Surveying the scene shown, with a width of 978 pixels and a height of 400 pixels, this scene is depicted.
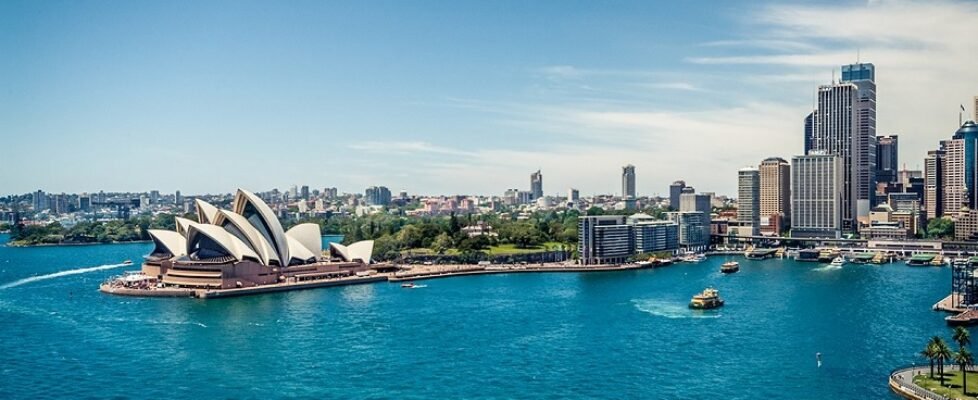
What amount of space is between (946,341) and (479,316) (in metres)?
12.4

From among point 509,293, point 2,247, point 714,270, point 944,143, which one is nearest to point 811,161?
point 944,143

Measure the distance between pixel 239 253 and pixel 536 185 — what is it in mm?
116913

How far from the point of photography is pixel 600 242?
4472 cm

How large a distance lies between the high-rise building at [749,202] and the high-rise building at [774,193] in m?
1.38

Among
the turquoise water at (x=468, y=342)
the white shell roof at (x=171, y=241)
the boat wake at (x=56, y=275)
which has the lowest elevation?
the turquoise water at (x=468, y=342)

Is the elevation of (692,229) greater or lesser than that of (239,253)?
greater

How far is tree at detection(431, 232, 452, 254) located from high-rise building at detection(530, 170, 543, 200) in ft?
327

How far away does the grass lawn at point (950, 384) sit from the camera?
49.4ft

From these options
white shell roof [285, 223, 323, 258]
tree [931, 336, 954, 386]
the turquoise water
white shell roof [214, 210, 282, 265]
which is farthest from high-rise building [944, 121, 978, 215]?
tree [931, 336, 954, 386]

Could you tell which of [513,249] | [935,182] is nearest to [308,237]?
[513,249]

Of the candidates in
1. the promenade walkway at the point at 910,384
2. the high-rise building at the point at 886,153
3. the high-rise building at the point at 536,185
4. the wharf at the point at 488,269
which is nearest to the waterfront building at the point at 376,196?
the high-rise building at the point at 536,185

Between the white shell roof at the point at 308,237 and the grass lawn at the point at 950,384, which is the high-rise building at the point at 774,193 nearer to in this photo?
the white shell roof at the point at 308,237

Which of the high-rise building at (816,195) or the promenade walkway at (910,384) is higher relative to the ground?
the high-rise building at (816,195)

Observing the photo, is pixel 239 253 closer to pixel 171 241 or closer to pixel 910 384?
pixel 171 241
